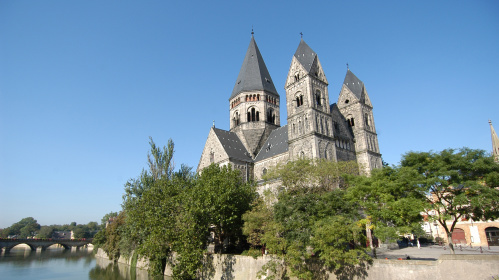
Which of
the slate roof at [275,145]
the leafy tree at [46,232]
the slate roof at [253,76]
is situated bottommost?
the leafy tree at [46,232]

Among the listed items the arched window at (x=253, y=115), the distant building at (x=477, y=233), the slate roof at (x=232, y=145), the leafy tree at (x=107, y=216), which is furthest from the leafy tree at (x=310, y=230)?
the leafy tree at (x=107, y=216)

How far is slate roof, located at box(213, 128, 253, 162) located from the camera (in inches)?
1580

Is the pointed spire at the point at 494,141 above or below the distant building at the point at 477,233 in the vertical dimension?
above

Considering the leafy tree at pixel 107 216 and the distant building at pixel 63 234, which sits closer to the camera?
the leafy tree at pixel 107 216

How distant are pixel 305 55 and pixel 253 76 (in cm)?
1456

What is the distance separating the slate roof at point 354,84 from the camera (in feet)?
135

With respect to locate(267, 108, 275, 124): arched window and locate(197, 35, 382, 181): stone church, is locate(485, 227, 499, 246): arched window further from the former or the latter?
locate(267, 108, 275, 124): arched window

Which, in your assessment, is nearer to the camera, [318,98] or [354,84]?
[318,98]

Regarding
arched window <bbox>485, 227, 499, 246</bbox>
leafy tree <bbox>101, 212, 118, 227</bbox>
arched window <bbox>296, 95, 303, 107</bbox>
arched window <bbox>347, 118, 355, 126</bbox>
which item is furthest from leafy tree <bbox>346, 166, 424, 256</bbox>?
leafy tree <bbox>101, 212, 118, 227</bbox>

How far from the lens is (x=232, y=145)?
42469 mm

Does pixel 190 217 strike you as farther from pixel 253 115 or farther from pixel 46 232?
pixel 46 232

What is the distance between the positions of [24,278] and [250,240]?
1172 inches

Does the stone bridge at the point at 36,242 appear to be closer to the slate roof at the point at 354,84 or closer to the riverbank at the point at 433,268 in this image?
the riverbank at the point at 433,268

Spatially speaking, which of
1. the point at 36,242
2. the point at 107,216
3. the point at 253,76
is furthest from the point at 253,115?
the point at 36,242
